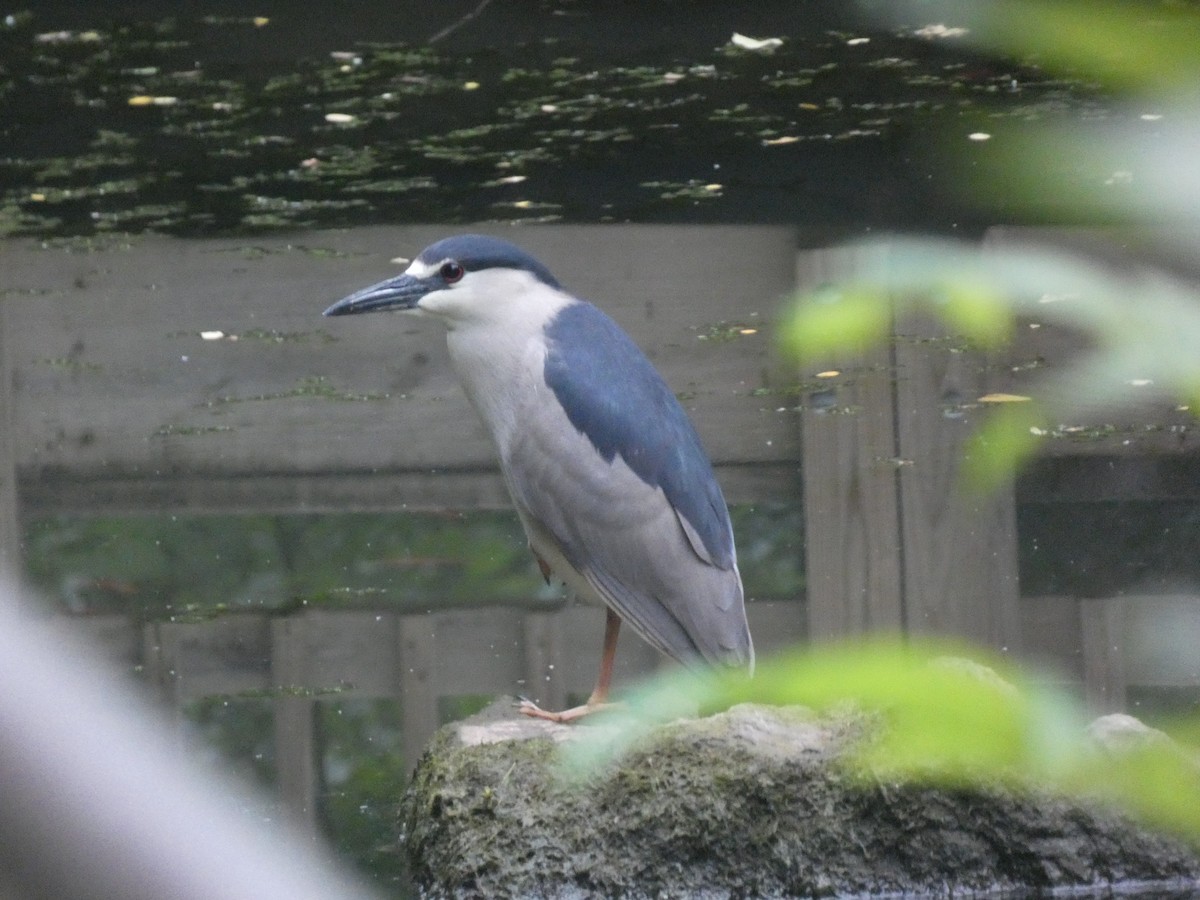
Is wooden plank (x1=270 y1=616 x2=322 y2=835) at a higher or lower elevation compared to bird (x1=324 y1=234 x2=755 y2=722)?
lower

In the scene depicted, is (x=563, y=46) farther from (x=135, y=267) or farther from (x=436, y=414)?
(x=436, y=414)

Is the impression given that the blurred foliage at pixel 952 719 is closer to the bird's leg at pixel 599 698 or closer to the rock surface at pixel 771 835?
the rock surface at pixel 771 835

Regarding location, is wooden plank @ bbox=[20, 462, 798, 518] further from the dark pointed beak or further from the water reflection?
the dark pointed beak

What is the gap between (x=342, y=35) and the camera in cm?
1090

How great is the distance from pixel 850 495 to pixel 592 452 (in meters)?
1.91

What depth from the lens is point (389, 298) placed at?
12.4 ft

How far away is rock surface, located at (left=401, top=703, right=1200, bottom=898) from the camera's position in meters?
3.33

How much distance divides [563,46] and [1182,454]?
5.88 metres

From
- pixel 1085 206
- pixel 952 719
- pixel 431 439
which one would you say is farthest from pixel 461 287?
pixel 952 719

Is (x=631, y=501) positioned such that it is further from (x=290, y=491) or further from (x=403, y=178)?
(x=403, y=178)

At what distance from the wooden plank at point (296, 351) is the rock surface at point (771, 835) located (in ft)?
8.07

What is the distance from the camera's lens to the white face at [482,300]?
149 inches

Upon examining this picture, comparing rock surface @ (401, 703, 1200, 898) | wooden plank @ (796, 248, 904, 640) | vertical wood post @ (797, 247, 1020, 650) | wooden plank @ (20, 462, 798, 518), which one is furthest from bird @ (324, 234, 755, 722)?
wooden plank @ (20, 462, 798, 518)

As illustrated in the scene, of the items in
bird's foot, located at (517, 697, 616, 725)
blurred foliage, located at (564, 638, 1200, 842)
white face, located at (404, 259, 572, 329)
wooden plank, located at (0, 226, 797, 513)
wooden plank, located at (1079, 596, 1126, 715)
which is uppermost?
blurred foliage, located at (564, 638, 1200, 842)
